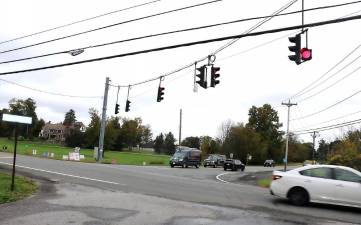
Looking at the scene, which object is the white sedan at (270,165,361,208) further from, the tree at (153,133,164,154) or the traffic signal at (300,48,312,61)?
the tree at (153,133,164,154)

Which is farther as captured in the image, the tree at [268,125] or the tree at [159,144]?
the tree at [159,144]

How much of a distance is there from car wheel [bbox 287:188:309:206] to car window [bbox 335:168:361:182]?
1076 millimetres

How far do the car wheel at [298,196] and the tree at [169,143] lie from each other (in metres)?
143

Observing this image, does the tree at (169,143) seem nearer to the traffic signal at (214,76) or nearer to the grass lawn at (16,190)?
the traffic signal at (214,76)

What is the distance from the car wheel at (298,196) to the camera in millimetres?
15906

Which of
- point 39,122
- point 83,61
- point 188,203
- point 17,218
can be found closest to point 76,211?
point 17,218

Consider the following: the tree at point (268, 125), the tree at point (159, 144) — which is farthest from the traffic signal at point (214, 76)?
the tree at point (159, 144)

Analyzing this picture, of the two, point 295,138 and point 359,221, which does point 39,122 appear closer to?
point 295,138

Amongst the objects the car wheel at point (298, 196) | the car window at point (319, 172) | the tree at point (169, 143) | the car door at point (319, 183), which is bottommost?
the car wheel at point (298, 196)

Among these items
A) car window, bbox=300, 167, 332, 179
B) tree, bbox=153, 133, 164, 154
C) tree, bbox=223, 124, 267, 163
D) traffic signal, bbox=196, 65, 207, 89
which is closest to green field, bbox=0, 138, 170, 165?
tree, bbox=223, 124, 267, 163

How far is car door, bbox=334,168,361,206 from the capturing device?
15133mm

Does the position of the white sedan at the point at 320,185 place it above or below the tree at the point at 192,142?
below

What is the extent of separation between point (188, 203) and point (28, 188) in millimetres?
5679

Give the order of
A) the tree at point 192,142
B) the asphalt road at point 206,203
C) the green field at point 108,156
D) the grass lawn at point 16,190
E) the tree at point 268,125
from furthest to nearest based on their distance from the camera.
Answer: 1. the tree at point 192,142
2. the tree at point 268,125
3. the green field at point 108,156
4. the grass lawn at point 16,190
5. the asphalt road at point 206,203
